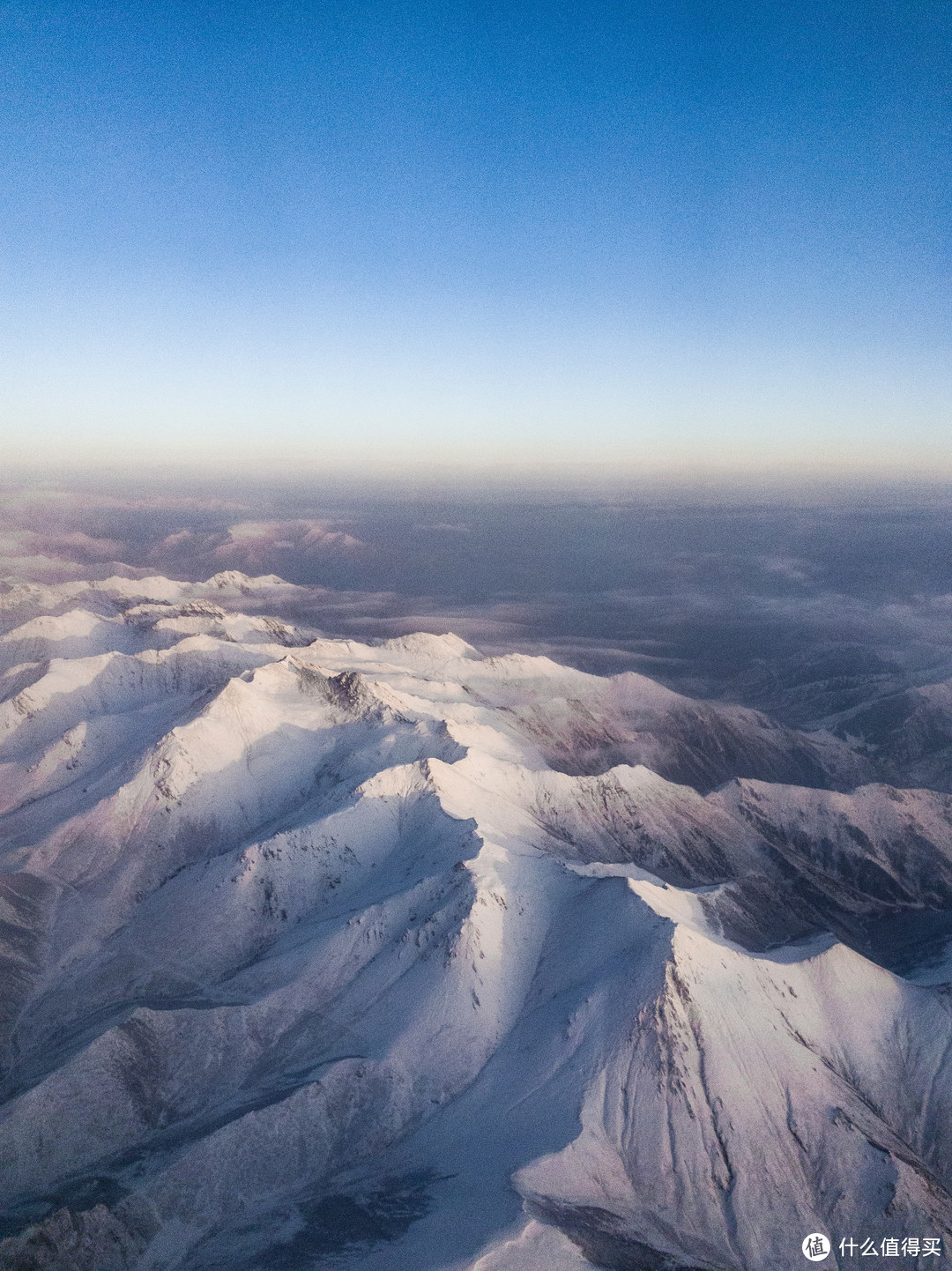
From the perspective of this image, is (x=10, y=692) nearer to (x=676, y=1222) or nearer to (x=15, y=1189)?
(x=15, y=1189)

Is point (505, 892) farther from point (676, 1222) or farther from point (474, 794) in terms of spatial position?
point (676, 1222)

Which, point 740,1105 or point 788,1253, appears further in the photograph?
point 740,1105

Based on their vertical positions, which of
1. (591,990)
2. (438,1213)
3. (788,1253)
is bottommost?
(788,1253)

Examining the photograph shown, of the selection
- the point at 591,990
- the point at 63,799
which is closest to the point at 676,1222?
the point at 591,990

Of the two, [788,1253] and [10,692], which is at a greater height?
[10,692]

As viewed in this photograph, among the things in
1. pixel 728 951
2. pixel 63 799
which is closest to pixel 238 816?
pixel 63 799

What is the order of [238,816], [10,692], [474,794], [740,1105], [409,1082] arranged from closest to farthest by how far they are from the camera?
[740,1105]
[409,1082]
[474,794]
[238,816]
[10,692]

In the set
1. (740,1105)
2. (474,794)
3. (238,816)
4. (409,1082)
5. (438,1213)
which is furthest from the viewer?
(238,816)
